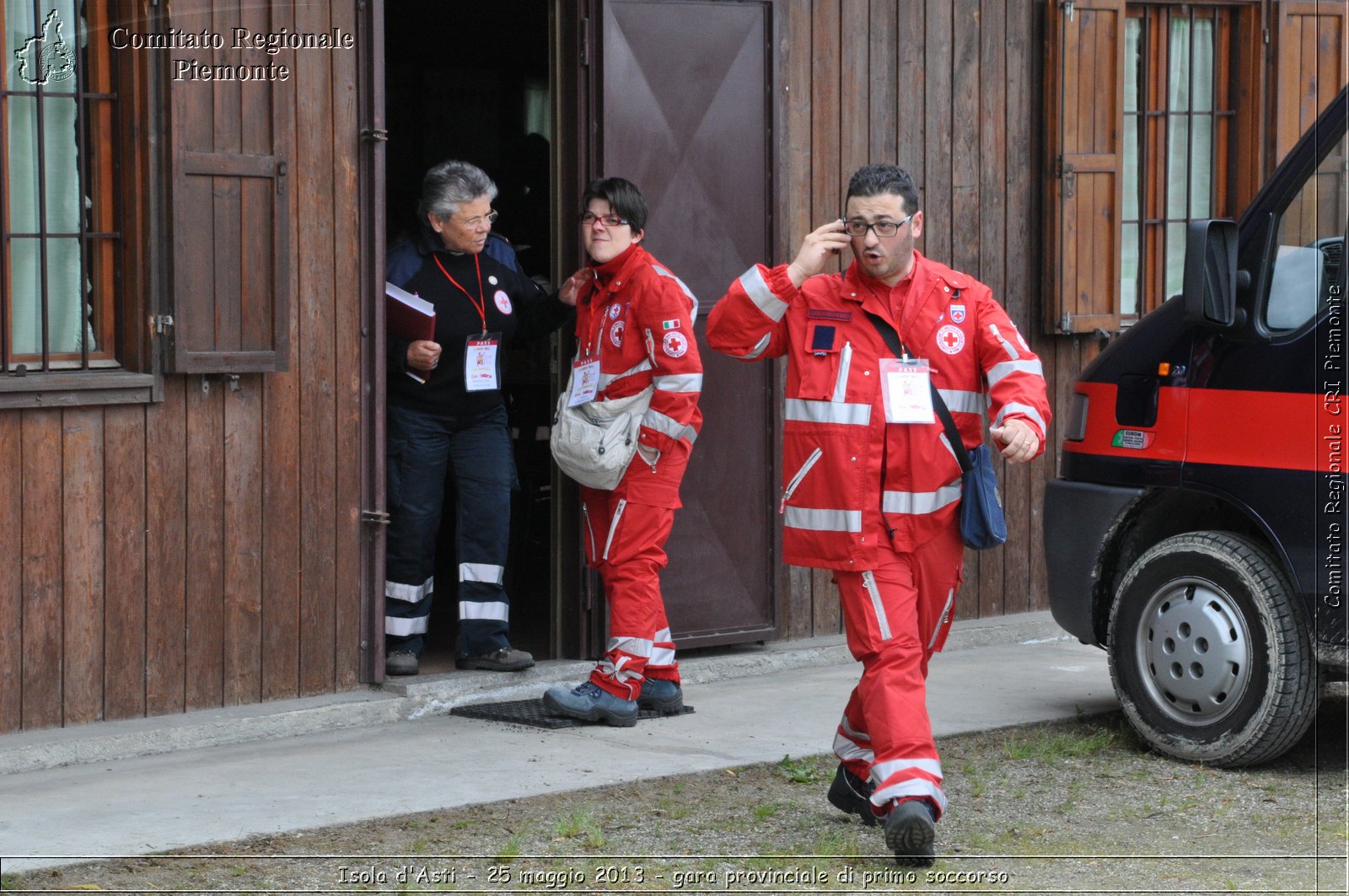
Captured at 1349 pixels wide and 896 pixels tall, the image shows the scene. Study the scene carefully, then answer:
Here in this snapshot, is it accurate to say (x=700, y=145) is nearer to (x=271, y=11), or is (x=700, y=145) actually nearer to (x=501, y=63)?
(x=271, y=11)

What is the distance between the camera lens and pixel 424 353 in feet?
24.4

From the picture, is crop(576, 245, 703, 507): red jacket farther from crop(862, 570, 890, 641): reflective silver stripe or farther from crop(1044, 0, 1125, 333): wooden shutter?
crop(1044, 0, 1125, 333): wooden shutter

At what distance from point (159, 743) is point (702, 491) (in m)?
2.66

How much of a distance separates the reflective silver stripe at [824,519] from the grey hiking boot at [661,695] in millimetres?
1912

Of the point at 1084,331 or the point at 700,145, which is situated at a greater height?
the point at 700,145

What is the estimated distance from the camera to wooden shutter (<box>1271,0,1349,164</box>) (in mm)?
10141

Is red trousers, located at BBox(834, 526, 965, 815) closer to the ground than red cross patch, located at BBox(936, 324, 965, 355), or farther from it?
closer to the ground

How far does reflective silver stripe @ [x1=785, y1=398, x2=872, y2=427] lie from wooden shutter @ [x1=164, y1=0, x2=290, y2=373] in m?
2.35

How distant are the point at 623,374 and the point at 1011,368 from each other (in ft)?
6.80

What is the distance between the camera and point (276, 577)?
7062mm

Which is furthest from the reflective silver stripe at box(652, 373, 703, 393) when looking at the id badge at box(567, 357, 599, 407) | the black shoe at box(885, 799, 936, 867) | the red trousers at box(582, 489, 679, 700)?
the black shoe at box(885, 799, 936, 867)

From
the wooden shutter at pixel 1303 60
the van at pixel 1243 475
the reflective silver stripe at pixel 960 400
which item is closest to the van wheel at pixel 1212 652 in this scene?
the van at pixel 1243 475

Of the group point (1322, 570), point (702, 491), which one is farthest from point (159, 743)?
point (1322, 570)

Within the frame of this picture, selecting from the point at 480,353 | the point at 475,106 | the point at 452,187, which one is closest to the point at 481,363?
the point at 480,353
